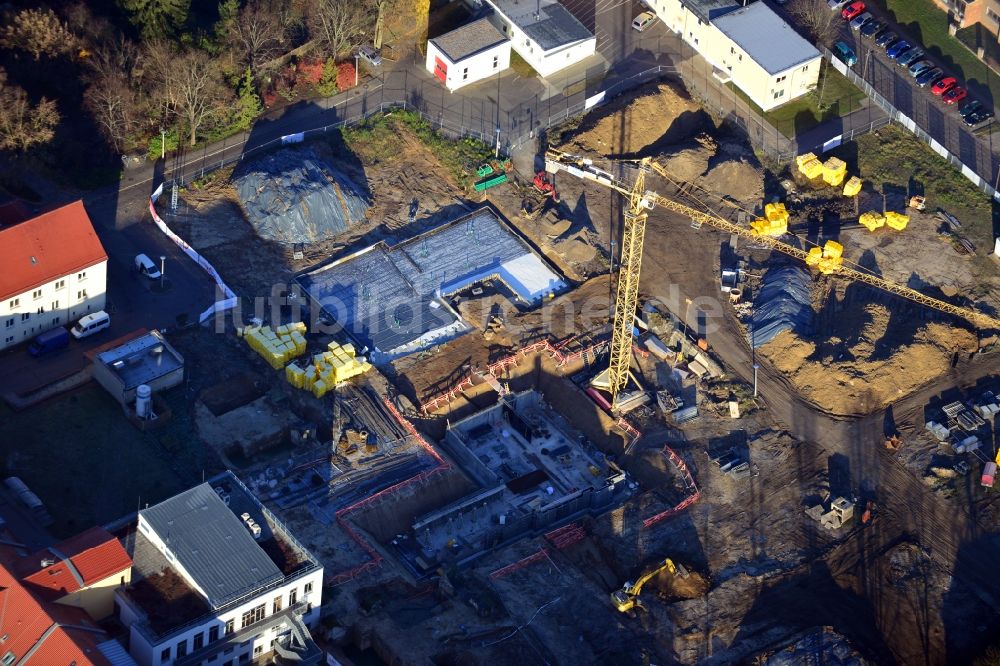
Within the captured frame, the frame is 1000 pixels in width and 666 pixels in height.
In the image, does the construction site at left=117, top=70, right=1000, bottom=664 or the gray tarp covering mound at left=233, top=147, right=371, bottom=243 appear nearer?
the construction site at left=117, top=70, right=1000, bottom=664

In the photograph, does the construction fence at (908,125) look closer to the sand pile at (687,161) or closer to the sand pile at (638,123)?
the sand pile at (687,161)

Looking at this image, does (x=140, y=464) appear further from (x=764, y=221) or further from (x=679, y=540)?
(x=764, y=221)

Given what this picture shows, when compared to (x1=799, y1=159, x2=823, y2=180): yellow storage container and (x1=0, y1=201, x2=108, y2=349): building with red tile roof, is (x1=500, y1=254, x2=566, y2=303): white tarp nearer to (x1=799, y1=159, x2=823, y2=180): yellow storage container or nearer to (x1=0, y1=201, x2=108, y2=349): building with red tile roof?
(x1=799, y1=159, x2=823, y2=180): yellow storage container

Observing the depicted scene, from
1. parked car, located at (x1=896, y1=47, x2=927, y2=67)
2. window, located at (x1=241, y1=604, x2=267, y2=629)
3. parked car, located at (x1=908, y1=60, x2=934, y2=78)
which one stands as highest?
parked car, located at (x1=896, y1=47, x2=927, y2=67)

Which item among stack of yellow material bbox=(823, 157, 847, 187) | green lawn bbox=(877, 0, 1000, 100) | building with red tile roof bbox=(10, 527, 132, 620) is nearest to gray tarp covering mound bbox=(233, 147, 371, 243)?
building with red tile roof bbox=(10, 527, 132, 620)

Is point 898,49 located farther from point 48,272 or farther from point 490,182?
point 48,272

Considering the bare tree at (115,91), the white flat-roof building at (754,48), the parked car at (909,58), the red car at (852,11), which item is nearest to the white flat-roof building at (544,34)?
the white flat-roof building at (754,48)
